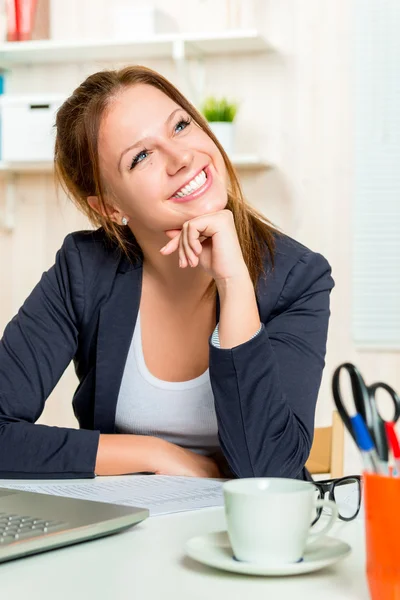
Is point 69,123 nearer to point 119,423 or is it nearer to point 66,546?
point 119,423

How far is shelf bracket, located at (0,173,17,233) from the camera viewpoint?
116 inches

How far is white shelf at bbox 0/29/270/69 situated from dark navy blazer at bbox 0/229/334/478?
1160mm

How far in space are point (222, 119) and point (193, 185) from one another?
126cm

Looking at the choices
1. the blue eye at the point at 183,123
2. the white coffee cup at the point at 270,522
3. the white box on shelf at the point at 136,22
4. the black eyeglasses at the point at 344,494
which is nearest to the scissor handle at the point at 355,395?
the white coffee cup at the point at 270,522

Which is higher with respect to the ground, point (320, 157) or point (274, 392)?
point (320, 157)

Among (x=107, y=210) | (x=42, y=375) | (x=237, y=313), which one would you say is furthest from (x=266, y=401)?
(x=107, y=210)

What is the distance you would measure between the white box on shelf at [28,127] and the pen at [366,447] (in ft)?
7.60

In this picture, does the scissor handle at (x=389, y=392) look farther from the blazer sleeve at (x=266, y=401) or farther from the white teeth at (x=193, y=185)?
the white teeth at (x=193, y=185)

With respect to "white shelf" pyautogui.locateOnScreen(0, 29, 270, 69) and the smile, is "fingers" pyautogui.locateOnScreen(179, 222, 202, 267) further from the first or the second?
"white shelf" pyautogui.locateOnScreen(0, 29, 270, 69)

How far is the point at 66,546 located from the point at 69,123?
0.98m

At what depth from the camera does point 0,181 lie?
9.82ft

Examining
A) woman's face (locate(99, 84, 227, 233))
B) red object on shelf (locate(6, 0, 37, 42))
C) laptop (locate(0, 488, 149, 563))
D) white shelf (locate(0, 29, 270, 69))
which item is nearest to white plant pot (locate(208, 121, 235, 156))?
white shelf (locate(0, 29, 270, 69))

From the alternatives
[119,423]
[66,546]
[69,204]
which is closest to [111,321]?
[119,423]

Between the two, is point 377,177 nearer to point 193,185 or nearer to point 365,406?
point 193,185
